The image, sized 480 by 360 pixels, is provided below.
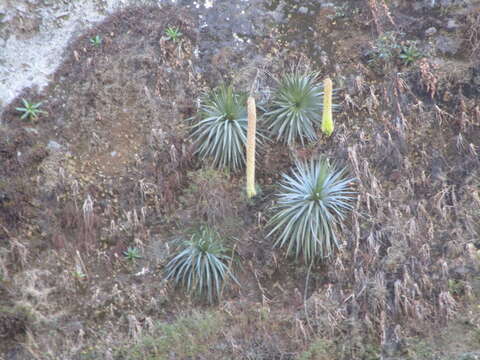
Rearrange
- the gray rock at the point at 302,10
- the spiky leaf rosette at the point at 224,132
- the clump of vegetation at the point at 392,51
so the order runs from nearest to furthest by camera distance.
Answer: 1. the spiky leaf rosette at the point at 224,132
2. the clump of vegetation at the point at 392,51
3. the gray rock at the point at 302,10

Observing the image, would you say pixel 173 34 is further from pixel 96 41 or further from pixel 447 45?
pixel 447 45

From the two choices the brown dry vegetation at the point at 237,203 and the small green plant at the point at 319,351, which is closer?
the small green plant at the point at 319,351

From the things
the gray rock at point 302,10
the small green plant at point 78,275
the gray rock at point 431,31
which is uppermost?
the gray rock at point 302,10

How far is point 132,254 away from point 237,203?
205 centimetres

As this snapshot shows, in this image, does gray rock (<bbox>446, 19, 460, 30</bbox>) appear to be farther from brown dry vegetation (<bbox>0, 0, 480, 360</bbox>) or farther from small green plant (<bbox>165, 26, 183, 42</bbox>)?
small green plant (<bbox>165, 26, 183, 42</bbox>)

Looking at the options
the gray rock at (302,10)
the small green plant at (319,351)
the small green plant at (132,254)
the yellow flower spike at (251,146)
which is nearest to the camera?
the small green plant at (319,351)

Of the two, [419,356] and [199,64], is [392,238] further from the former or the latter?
[199,64]

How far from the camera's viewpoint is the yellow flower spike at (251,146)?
987cm

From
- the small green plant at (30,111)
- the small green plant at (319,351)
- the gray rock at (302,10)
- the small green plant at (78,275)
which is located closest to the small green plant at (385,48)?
the gray rock at (302,10)

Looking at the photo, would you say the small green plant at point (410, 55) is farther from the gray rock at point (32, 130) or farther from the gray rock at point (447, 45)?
the gray rock at point (32, 130)

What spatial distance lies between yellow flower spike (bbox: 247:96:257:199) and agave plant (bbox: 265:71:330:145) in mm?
1015

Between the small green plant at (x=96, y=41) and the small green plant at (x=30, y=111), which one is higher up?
the small green plant at (x=96, y=41)

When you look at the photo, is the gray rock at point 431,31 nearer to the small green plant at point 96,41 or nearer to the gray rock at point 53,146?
the small green plant at point 96,41

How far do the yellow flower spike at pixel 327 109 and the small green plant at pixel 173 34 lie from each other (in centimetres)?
362
